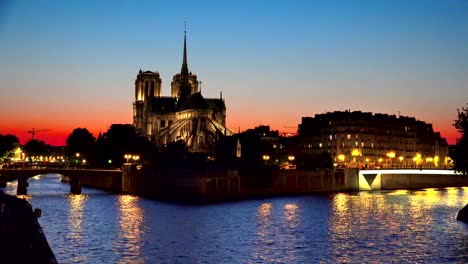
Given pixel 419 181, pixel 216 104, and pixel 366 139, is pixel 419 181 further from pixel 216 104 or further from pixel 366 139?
pixel 216 104

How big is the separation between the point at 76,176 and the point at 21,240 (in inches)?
2635

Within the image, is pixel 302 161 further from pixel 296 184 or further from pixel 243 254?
pixel 243 254

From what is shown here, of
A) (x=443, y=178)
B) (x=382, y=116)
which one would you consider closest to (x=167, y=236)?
(x=443, y=178)

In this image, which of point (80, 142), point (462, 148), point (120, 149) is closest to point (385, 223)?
point (462, 148)

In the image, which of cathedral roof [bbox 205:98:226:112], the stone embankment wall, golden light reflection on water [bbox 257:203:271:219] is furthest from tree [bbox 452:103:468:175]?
cathedral roof [bbox 205:98:226:112]

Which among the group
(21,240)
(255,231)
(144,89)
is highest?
(144,89)

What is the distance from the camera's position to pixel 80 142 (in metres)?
161

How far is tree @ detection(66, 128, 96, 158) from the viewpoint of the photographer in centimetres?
15975

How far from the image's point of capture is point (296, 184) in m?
99.8

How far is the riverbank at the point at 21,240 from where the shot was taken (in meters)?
27.1

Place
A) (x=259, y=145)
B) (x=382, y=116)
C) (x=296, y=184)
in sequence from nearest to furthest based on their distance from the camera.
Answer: (x=296, y=184) < (x=259, y=145) < (x=382, y=116)

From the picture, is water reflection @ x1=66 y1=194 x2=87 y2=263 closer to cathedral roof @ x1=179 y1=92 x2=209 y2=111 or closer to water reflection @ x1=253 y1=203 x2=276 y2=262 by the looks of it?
water reflection @ x1=253 y1=203 x2=276 y2=262

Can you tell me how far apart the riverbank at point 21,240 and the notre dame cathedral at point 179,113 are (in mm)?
106731

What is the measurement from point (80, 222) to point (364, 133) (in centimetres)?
10930
